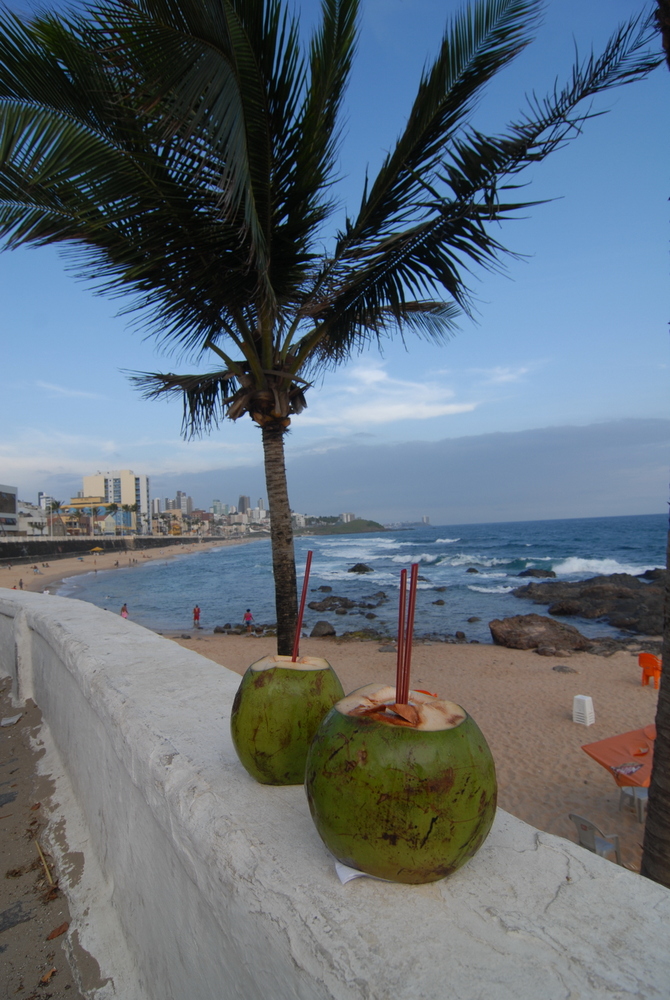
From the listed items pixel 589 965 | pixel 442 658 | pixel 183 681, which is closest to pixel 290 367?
pixel 183 681

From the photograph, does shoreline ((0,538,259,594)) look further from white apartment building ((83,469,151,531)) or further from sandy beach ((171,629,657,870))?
white apartment building ((83,469,151,531))

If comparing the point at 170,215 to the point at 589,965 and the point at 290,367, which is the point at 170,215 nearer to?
the point at 290,367

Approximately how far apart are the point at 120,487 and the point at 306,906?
153783 millimetres

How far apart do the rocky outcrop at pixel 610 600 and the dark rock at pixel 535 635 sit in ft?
11.0

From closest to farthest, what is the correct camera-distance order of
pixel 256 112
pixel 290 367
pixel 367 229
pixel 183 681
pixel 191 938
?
pixel 191 938, pixel 183 681, pixel 256 112, pixel 367 229, pixel 290 367

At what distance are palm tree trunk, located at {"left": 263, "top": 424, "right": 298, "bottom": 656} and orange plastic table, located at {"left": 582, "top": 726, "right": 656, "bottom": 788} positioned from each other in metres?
3.70

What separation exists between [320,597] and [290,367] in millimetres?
24684

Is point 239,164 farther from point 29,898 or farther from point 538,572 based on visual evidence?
point 538,572

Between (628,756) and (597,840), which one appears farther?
(628,756)

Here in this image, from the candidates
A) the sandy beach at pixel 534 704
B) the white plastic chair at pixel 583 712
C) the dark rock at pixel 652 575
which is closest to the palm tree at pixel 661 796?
the sandy beach at pixel 534 704

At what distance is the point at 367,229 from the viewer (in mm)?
4262

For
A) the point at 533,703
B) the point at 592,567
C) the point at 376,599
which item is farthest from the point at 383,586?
the point at 533,703

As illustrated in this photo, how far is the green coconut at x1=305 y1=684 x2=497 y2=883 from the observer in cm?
87

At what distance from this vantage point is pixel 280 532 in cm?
468
